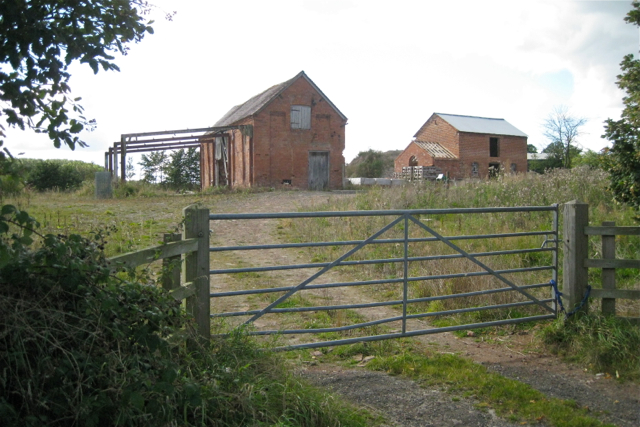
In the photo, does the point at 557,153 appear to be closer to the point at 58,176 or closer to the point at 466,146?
the point at 466,146

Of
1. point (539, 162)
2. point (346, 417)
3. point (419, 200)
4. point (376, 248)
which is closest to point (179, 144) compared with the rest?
point (419, 200)

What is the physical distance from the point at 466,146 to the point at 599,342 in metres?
40.3

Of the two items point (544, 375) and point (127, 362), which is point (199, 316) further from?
point (544, 375)

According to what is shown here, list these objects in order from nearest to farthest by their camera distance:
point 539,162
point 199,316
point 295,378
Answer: point 295,378 → point 199,316 → point 539,162

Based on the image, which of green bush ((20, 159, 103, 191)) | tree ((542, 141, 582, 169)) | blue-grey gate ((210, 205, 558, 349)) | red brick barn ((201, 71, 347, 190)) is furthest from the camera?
tree ((542, 141, 582, 169))

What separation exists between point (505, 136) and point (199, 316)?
150 ft

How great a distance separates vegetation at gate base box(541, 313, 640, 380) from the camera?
539 centimetres

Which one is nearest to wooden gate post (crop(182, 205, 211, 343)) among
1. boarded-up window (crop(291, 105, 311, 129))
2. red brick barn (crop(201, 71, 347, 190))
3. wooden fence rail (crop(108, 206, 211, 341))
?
wooden fence rail (crop(108, 206, 211, 341))

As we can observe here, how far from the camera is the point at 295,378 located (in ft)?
14.2

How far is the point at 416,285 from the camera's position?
26.3 ft

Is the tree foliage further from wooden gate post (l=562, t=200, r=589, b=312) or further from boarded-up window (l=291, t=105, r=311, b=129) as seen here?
wooden gate post (l=562, t=200, r=589, b=312)

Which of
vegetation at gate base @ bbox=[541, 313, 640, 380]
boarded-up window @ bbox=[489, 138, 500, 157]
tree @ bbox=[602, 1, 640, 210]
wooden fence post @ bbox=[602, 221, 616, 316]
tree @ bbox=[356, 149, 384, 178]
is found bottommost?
vegetation at gate base @ bbox=[541, 313, 640, 380]

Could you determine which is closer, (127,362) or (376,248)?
(127,362)

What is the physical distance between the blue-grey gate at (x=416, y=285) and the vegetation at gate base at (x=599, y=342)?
1.35 ft
